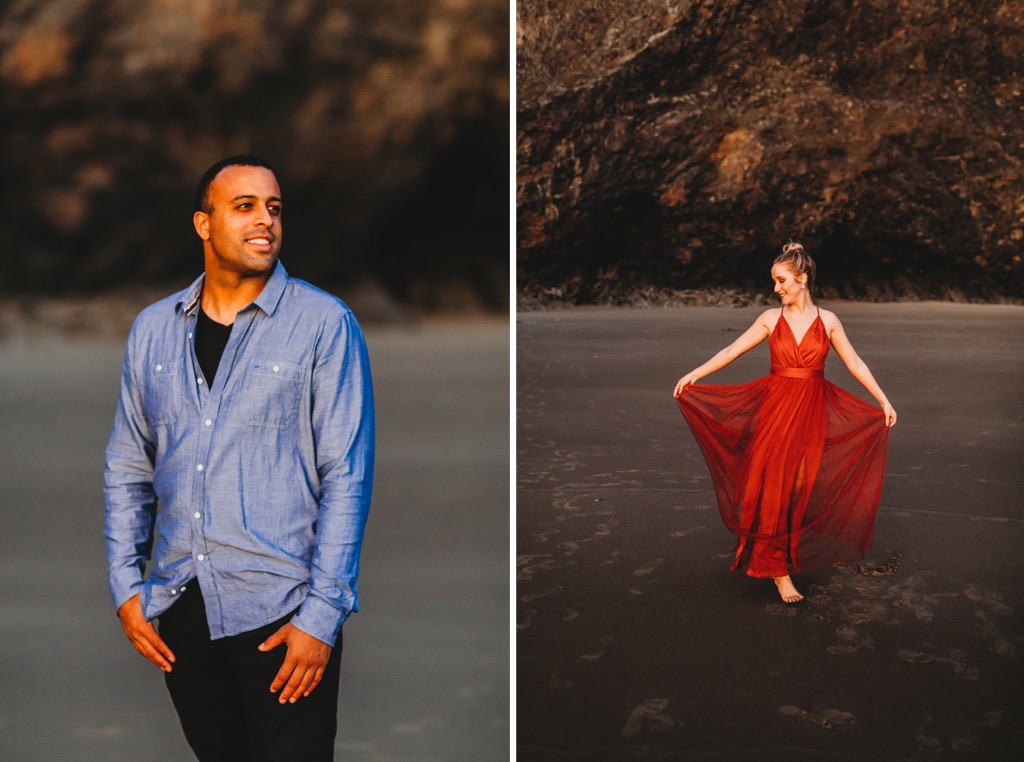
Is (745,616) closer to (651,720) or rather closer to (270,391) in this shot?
(651,720)

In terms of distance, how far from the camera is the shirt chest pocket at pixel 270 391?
1.53 meters

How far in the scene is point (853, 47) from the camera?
15.4m

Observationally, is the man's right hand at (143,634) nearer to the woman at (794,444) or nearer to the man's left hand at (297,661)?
the man's left hand at (297,661)

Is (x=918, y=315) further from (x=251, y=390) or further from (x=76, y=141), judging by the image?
(x=251, y=390)

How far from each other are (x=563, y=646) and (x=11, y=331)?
82.2 inches

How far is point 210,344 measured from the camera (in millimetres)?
1580

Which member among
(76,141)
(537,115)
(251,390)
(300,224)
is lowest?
(251,390)

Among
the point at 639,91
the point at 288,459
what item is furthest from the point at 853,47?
the point at 288,459

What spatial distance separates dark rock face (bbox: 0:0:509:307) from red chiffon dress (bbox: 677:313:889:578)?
941 mm

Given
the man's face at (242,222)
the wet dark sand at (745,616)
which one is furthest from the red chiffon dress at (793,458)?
the man's face at (242,222)

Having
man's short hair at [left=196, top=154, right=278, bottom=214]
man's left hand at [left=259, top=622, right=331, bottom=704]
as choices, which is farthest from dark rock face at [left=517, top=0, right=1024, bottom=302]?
man's left hand at [left=259, top=622, right=331, bottom=704]

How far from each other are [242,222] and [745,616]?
1.84 m

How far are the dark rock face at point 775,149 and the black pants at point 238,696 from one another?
13540 millimetres

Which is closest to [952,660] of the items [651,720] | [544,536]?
[651,720]
